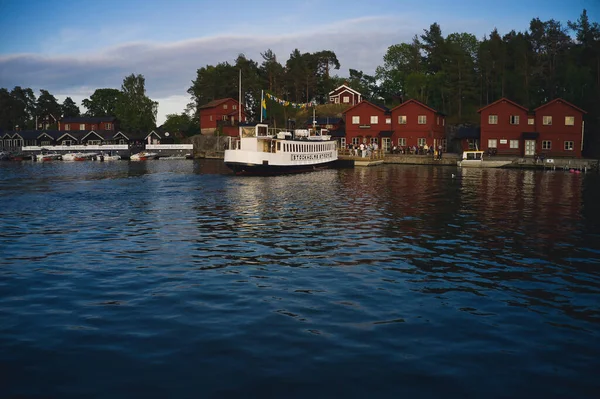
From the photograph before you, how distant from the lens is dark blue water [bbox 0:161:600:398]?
9664 millimetres

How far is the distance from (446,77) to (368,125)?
2739cm

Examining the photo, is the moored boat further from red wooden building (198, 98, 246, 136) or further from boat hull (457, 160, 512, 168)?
red wooden building (198, 98, 246, 136)

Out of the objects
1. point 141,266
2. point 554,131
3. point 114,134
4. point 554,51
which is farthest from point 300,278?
point 114,134

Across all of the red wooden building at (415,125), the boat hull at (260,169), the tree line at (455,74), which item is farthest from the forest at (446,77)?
the boat hull at (260,169)

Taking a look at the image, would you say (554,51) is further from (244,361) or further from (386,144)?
(244,361)

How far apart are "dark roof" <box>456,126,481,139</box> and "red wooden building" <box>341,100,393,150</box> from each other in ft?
40.9

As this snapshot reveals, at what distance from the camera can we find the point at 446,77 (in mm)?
114562

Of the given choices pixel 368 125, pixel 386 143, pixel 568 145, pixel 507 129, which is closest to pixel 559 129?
pixel 568 145

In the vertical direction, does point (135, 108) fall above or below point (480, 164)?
above

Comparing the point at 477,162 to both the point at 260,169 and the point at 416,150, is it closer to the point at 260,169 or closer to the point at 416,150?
the point at 416,150

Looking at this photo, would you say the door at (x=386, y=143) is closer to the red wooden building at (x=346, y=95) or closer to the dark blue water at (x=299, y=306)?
the red wooden building at (x=346, y=95)

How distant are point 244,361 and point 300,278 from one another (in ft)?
20.4

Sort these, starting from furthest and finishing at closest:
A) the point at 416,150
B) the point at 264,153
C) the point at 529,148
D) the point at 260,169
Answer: the point at 416,150, the point at 529,148, the point at 260,169, the point at 264,153

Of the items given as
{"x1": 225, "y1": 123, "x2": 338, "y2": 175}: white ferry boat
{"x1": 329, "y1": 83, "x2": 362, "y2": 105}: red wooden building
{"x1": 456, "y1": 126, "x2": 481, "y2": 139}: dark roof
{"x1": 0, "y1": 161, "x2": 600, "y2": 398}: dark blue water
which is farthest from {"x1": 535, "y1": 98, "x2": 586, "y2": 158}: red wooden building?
{"x1": 0, "y1": 161, "x2": 600, "y2": 398}: dark blue water
